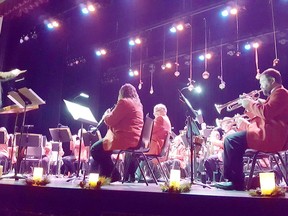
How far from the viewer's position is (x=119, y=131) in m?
4.15

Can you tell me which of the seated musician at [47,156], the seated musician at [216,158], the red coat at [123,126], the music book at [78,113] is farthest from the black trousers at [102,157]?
the seated musician at [47,156]

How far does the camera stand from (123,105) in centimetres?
420

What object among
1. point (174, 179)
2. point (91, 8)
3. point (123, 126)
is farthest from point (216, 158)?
point (91, 8)

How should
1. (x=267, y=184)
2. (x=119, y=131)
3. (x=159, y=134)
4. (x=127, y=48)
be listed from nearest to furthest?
(x=267, y=184)
(x=119, y=131)
(x=159, y=134)
(x=127, y=48)

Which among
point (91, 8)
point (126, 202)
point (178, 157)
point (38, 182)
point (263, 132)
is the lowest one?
point (126, 202)

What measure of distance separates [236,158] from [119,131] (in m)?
1.61

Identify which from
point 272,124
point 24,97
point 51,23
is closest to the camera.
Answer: point 272,124

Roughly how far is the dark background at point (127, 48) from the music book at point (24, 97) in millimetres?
4573

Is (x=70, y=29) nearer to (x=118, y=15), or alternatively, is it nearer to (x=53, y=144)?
(x=118, y=15)

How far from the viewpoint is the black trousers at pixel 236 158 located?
10.8ft

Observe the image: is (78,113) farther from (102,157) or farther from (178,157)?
(178,157)

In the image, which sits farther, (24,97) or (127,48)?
(127,48)

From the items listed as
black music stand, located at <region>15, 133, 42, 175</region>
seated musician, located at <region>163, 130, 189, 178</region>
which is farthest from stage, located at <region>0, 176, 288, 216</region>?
seated musician, located at <region>163, 130, 189, 178</region>

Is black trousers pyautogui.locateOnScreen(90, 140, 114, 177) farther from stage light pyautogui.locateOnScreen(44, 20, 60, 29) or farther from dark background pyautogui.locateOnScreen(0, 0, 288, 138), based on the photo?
stage light pyautogui.locateOnScreen(44, 20, 60, 29)
